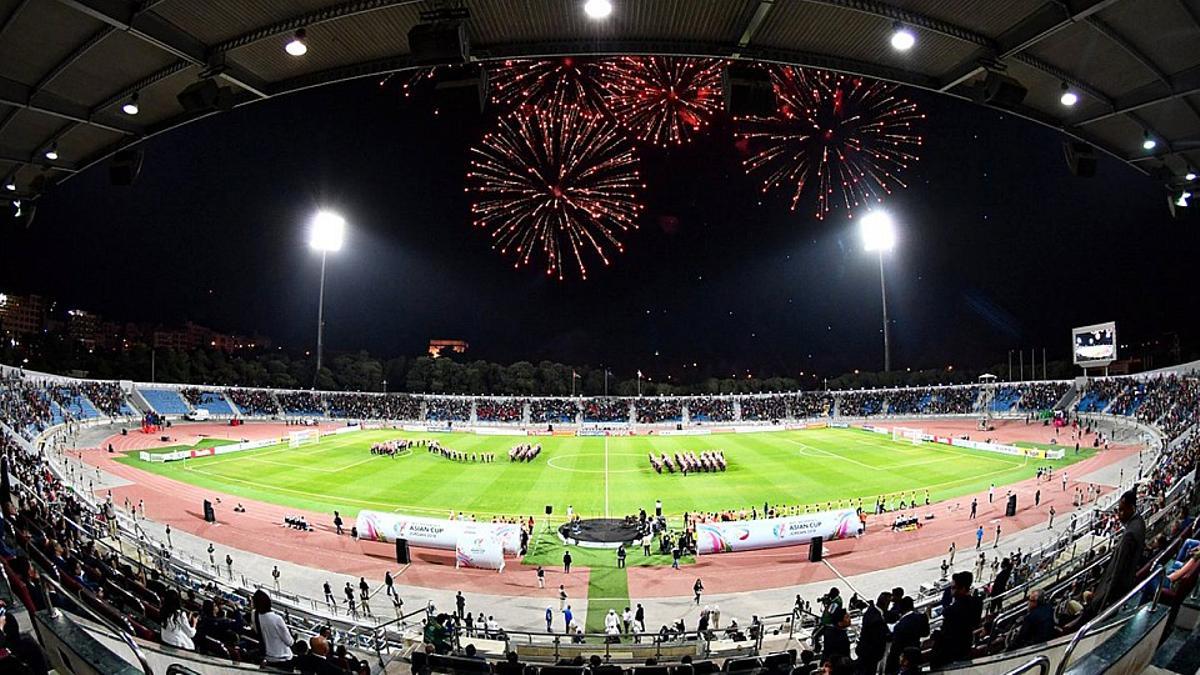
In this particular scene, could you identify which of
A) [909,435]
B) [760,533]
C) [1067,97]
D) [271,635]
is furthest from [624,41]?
[909,435]

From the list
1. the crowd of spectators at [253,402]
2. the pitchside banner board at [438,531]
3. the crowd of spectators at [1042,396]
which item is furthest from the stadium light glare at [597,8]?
the crowd of spectators at [253,402]

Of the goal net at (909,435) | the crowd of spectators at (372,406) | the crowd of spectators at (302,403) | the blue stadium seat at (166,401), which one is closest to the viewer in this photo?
the goal net at (909,435)

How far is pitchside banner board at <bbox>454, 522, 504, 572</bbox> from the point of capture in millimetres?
23875

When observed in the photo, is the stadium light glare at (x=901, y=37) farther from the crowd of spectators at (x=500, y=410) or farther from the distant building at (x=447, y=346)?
the distant building at (x=447, y=346)

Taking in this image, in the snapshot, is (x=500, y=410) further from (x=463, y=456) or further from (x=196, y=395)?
(x=196, y=395)

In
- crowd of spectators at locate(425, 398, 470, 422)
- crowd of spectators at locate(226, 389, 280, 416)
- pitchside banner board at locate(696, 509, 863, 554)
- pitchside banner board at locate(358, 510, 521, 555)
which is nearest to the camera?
pitchside banner board at locate(358, 510, 521, 555)

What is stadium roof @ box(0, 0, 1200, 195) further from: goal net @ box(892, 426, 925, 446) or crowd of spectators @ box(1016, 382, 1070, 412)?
crowd of spectators @ box(1016, 382, 1070, 412)

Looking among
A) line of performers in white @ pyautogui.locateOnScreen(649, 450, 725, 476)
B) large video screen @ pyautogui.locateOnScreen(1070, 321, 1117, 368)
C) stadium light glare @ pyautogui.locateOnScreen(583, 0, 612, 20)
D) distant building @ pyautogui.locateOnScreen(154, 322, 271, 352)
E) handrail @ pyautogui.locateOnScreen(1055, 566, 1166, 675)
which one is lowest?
line of performers in white @ pyautogui.locateOnScreen(649, 450, 725, 476)

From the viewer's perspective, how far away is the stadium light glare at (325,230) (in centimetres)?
7694

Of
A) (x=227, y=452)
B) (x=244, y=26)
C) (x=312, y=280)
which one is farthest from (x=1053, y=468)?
(x=312, y=280)

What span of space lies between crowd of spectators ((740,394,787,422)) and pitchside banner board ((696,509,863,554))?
167 ft

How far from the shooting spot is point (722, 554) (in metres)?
25.5

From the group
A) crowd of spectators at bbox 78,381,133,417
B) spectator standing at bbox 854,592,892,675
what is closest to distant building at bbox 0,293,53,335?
crowd of spectators at bbox 78,381,133,417

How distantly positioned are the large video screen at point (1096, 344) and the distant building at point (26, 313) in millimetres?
144875
